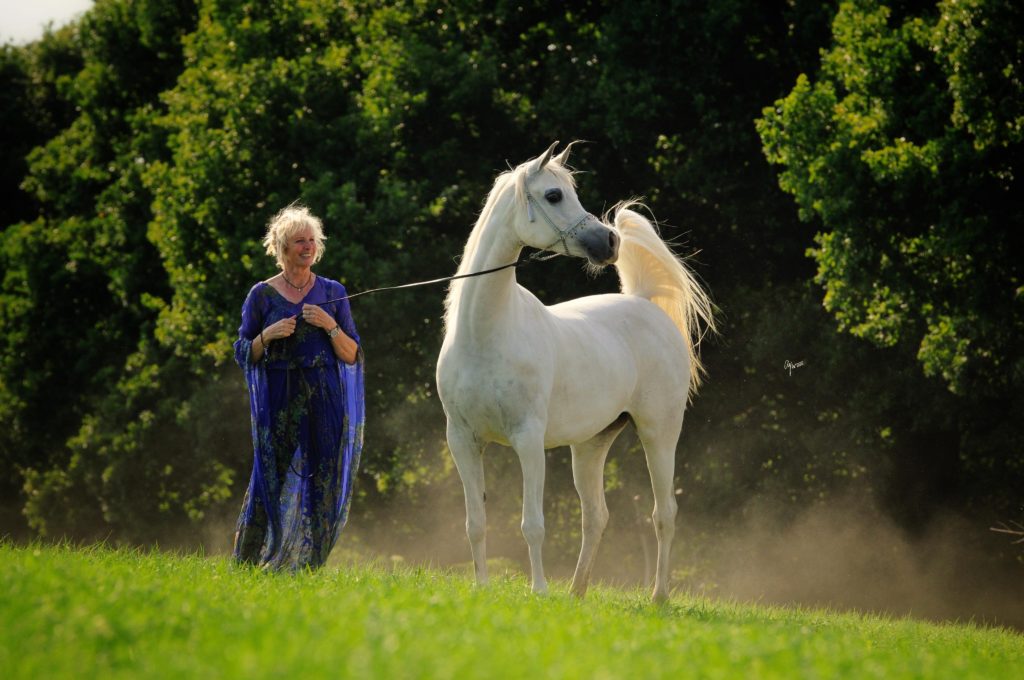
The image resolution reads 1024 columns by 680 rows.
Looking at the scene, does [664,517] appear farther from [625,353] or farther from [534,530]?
[534,530]

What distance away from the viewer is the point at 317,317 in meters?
9.48

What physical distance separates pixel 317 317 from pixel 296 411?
2.58 ft

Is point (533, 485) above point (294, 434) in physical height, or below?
below

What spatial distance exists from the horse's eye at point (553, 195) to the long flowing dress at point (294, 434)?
69.9 inches

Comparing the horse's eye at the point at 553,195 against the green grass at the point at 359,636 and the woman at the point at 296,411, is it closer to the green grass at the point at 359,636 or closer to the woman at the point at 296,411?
the woman at the point at 296,411

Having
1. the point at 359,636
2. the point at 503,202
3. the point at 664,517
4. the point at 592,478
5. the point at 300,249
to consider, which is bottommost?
the point at 664,517

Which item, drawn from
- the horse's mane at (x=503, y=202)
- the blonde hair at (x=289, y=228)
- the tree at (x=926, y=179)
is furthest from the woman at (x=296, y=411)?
the tree at (x=926, y=179)

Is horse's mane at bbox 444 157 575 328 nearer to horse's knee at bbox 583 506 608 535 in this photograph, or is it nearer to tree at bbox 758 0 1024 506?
horse's knee at bbox 583 506 608 535

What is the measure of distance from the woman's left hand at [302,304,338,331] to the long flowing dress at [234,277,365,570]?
0.18 m

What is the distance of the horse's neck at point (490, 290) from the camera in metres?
9.26

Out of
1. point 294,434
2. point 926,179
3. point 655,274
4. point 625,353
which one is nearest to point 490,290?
point 294,434

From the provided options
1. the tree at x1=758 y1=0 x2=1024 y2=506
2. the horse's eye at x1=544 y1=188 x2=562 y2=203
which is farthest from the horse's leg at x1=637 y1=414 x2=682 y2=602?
the tree at x1=758 y1=0 x2=1024 y2=506

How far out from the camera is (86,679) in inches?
195

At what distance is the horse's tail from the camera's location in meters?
12.2
